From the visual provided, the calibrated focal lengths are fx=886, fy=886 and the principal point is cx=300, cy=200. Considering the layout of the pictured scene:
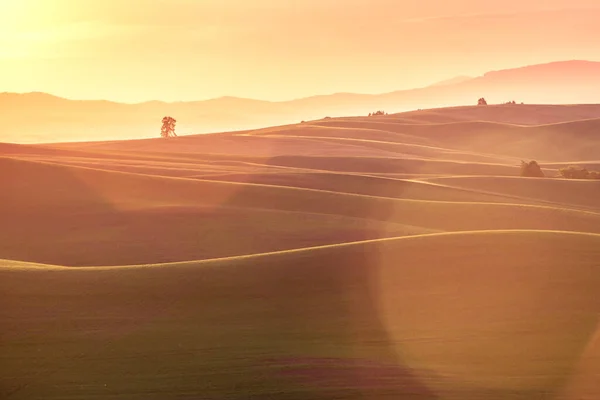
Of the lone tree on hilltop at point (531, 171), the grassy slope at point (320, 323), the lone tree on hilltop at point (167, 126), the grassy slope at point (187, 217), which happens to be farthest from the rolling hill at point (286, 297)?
the lone tree on hilltop at point (167, 126)

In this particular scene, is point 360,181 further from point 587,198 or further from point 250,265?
point 250,265

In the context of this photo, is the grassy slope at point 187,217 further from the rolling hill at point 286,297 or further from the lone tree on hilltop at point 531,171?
the lone tree on hilltop at point 531,171

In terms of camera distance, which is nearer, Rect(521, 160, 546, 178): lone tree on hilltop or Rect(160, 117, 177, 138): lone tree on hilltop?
Rect(521, 160, 546, 178): lone tree on hilltop

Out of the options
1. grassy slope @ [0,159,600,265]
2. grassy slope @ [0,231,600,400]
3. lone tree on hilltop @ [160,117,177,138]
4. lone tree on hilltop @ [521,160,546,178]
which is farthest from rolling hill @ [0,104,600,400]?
lone tree on hilltop @ [160,117,177,138]

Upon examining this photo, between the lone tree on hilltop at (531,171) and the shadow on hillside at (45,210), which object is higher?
the lone tree on hilltop at (531,171)

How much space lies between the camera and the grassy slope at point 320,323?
61.4ft

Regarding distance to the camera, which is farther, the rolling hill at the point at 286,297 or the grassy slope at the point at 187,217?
the grassy slope at the point at 187,217

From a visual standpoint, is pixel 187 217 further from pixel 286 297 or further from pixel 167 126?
pixel 167 126

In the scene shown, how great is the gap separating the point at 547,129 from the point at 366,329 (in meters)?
127

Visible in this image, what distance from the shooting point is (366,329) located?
74.4 feet

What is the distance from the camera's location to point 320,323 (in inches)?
922

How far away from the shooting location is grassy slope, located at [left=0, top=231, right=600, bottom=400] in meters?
18.7

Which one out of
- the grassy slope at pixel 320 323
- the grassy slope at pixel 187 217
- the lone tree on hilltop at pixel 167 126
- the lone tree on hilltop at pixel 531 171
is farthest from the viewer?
the lone tree on hilltop at pixel 167 126

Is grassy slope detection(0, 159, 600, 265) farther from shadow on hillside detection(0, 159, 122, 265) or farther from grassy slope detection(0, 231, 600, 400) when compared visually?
grassy slope detection(0, 231, 600, 400)
